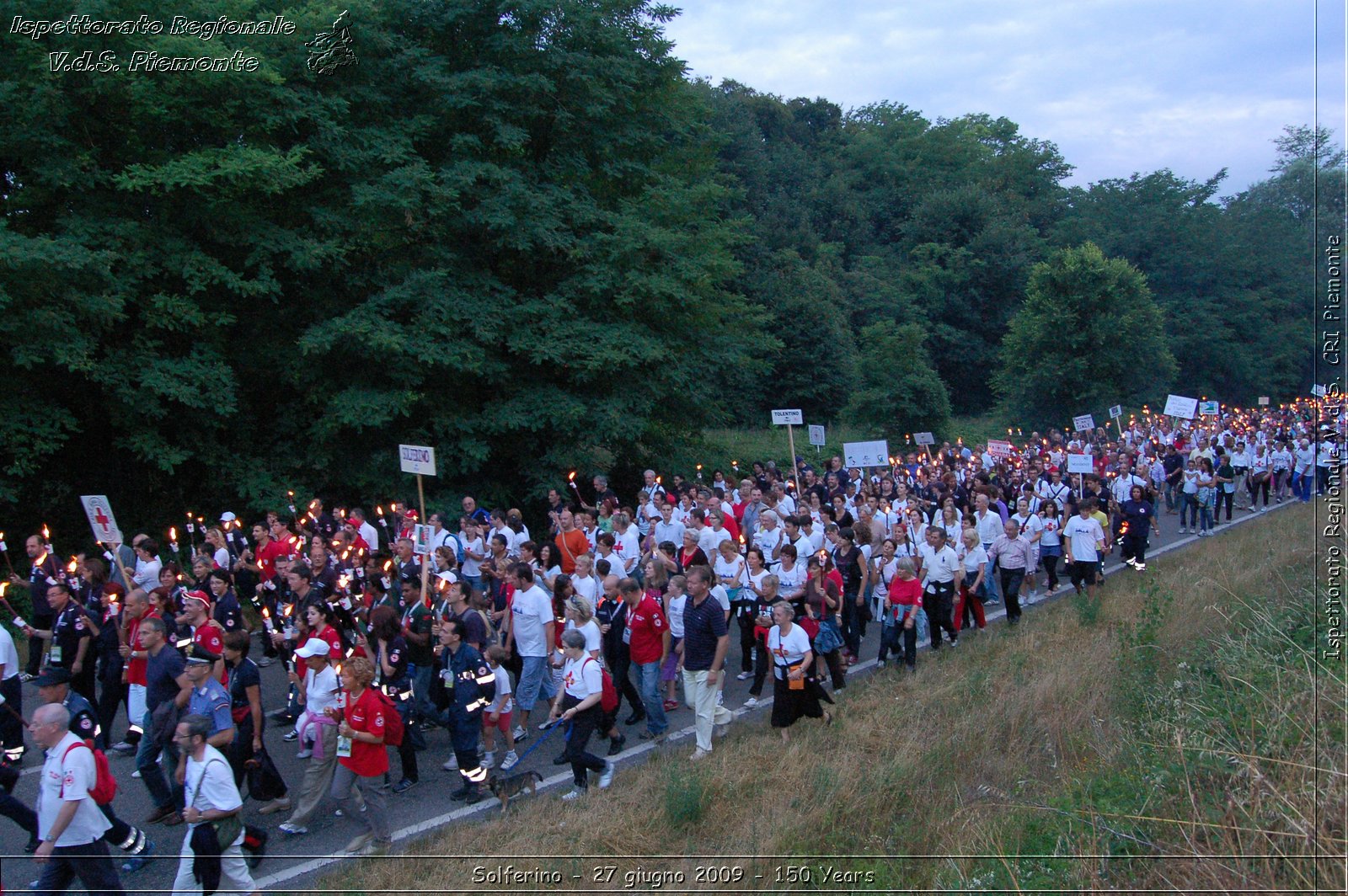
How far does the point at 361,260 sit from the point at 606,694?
13.2 meters

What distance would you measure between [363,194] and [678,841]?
527 inches

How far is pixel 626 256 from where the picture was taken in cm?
1948

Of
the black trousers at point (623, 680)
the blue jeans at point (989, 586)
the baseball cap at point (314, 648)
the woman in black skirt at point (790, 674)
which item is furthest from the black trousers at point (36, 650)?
the blue jeans at point (989, 586)

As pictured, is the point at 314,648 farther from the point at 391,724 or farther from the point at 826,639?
the point at 826,639

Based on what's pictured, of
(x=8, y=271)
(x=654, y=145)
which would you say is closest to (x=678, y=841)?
(x=8, y=271)

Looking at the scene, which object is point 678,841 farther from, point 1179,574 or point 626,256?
point 626,256

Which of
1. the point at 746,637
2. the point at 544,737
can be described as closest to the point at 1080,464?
the point at 746,637

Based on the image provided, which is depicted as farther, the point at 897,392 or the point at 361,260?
the point at 897,392

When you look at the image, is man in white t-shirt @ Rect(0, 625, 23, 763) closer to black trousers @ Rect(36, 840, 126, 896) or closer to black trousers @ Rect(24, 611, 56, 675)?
black trousers @ Rect(36, 840, 126, 896)

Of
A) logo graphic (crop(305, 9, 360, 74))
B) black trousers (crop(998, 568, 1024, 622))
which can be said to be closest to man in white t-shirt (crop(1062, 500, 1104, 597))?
black trousers (crop(998, 568, 1024, 622))

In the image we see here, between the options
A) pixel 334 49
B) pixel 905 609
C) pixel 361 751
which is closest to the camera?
pixel 361 751

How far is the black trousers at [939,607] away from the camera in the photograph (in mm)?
11398

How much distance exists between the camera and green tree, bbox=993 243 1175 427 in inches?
1575

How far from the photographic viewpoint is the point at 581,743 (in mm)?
7773
